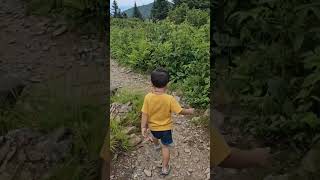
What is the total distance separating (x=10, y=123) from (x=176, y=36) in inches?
86.0

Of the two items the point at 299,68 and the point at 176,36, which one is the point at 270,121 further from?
the point at 176,36

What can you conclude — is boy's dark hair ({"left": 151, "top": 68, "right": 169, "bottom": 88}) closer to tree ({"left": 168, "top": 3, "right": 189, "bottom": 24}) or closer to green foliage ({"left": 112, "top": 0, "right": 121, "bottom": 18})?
green foliage ({"left": 112, "top": 0, "right": 121, "bottom": 18})

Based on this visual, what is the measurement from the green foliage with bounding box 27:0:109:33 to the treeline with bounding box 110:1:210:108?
233 mm

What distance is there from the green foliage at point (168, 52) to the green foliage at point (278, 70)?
12.9 inches

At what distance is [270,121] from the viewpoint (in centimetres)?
469

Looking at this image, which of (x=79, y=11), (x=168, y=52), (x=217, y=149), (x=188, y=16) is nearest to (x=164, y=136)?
(x=217, y=149)

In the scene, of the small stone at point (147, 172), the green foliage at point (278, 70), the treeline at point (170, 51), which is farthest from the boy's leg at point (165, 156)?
the green foliage at point (278, 70)

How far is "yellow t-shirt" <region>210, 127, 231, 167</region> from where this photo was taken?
4.56 meters

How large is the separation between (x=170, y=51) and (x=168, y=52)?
31mm

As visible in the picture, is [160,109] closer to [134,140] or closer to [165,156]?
[165,156]

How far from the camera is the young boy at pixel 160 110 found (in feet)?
14.0

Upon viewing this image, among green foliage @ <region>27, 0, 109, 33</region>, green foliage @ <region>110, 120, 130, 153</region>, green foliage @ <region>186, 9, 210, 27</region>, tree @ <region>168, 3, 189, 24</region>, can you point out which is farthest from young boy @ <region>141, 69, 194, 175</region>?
green foliage @ <region>186, 9, 210, 27</region>

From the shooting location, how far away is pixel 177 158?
4.71 metres

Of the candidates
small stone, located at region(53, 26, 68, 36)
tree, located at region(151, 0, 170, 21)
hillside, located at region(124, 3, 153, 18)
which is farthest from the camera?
small stone, located at region(53, 26, 68, 36)
